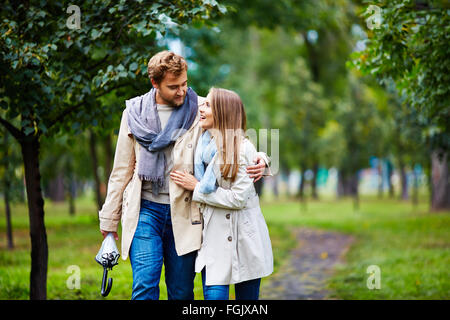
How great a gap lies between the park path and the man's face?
354 centimetres

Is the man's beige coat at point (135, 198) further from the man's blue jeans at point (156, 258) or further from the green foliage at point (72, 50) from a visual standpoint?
the green foliage at point (72, 50)

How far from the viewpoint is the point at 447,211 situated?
18984 millimetres

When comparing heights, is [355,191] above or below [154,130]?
below

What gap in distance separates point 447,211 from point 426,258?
37.5 feet

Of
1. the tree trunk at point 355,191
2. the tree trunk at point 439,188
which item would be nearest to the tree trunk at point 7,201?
the tree trunk at point 439,188

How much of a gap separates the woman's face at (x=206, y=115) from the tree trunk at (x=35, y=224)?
8.09 ft

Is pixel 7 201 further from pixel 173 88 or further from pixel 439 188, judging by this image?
pixel 439 188

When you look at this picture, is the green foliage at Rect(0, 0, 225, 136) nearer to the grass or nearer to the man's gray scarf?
the man's gray scarf

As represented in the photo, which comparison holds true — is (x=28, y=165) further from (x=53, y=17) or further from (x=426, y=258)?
(x=426, y=258)

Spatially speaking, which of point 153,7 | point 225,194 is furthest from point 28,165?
point 225,194

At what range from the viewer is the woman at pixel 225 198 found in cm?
346

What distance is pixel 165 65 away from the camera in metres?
3.50

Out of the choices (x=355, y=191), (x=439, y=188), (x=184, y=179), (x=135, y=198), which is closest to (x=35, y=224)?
(x=135, y=198)

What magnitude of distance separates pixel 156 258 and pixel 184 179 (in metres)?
0.57
